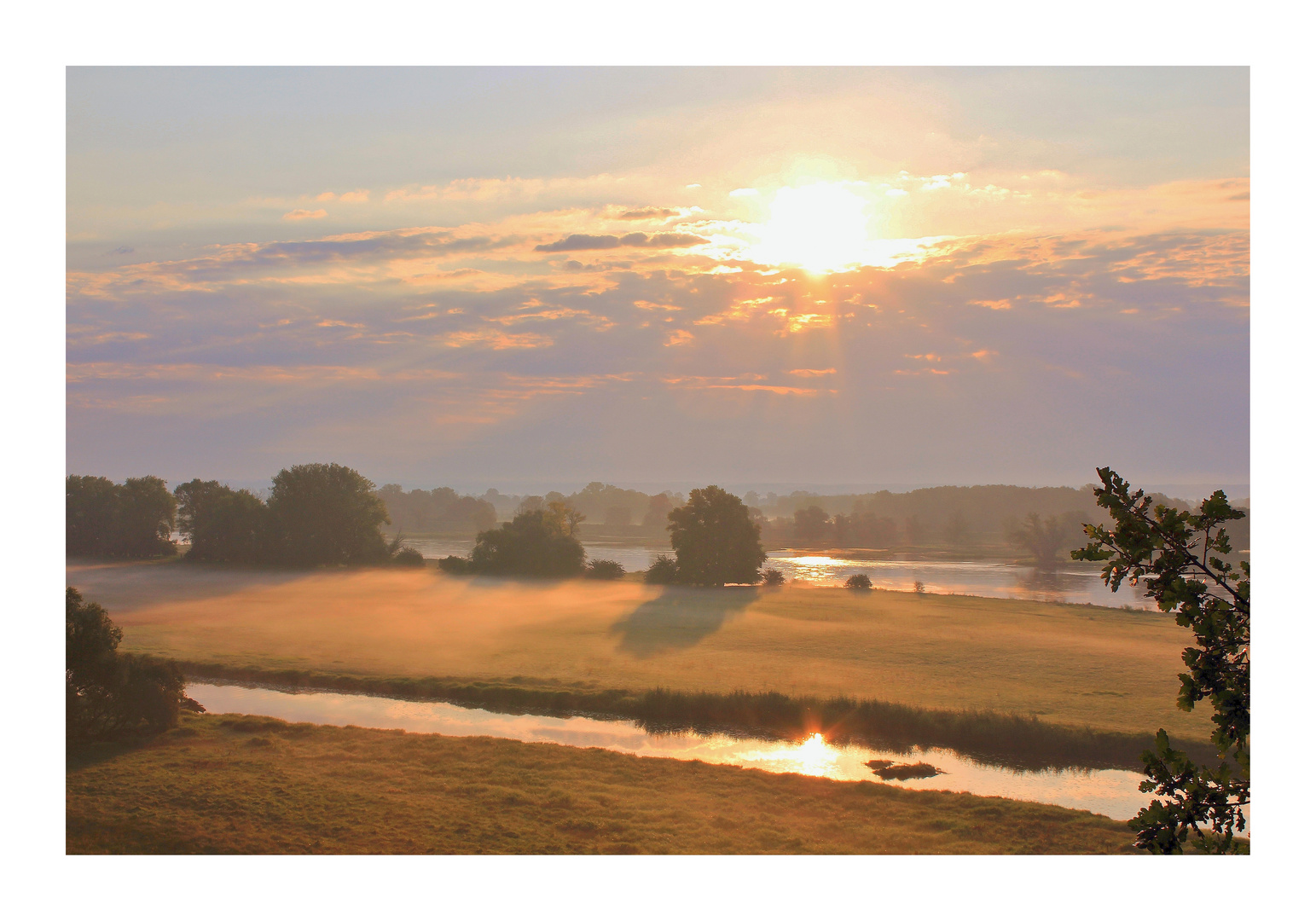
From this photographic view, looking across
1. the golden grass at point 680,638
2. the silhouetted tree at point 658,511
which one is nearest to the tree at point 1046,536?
the golden grass at point 680,638

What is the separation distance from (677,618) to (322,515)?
15.0 meters

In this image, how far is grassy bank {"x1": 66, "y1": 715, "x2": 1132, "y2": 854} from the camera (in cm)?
1188

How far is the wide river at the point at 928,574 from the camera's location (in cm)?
3192

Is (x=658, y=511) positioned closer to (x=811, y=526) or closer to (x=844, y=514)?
(x=811, y=526)

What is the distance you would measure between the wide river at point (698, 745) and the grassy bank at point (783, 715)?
39 centimetres

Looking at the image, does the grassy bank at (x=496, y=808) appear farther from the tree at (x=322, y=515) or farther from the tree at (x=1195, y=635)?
the tree at (x=322, y=515)

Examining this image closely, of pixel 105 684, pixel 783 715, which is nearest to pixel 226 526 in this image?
pixel 105 684

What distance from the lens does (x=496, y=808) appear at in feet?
41.4

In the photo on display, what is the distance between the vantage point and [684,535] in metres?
31.6

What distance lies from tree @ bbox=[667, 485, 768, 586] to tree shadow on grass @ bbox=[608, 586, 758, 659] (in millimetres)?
969

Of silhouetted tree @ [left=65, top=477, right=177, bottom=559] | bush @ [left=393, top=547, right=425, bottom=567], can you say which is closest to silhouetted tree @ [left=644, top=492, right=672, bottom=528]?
bush @ [left=393, top=547, right=425, bottom=567]
